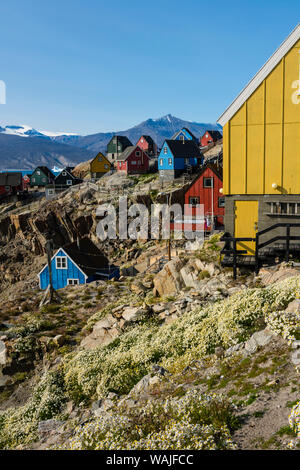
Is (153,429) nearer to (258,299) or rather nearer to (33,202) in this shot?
(258,299)

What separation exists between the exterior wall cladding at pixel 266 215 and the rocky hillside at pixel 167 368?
204 centimetres

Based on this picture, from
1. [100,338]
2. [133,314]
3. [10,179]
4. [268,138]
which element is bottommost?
[100,338]

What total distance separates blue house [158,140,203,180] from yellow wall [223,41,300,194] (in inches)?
1945

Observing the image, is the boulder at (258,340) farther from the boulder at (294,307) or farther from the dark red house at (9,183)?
the dark red house at (9,183)

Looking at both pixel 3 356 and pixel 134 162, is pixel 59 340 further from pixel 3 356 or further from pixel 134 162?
pixel 134 162

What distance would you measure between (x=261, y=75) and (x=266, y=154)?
10.9ft

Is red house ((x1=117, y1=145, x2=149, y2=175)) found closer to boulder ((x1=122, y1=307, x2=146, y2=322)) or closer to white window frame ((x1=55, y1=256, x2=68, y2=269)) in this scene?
white window frame ((x1=55, y1=256, x2=68, y2=269))

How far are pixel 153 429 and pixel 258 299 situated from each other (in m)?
5.47

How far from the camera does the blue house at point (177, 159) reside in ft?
215

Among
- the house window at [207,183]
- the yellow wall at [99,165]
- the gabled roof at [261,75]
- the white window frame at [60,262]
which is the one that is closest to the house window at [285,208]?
the gabled roof at [261,75]

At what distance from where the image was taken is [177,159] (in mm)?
65688

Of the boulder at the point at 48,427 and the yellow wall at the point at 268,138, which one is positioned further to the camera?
the yellow wall at the point at 268,138

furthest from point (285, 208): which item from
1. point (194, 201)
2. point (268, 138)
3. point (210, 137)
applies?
point (210, 137)

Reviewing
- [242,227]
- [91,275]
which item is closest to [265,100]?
[242,227]
